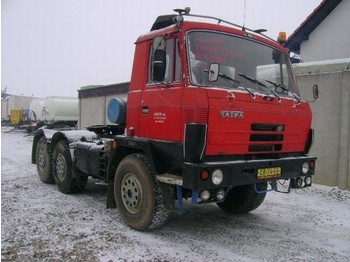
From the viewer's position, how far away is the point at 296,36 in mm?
15359

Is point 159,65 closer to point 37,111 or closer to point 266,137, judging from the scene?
point 266,137

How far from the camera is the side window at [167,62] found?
4630 mm

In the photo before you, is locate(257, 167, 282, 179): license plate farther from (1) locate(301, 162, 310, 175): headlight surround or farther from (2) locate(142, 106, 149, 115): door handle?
(2) locate(142, 106, 149, 115): door handle

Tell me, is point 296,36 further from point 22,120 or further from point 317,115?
point 22,120

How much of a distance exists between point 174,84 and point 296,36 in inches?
487

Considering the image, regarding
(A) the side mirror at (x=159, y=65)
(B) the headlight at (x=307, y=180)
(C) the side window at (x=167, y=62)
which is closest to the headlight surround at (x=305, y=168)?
(B) the headlight at (x=307, y=180)

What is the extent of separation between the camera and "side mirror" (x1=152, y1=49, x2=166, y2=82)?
4.68 metres

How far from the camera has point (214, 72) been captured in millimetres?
4273

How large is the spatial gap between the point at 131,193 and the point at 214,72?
2153 millimetres

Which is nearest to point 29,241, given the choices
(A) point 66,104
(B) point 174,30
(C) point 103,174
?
(C) point 103,174

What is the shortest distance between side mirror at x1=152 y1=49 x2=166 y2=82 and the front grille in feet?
4.39

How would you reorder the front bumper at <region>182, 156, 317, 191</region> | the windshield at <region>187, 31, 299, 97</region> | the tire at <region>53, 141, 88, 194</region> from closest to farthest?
the front bumper at <region>182, 156, 317, 191</region>
the windshield at <region>187, 31, 299, 97</region>
the tire at <region>53, 141, 88, 194</region>

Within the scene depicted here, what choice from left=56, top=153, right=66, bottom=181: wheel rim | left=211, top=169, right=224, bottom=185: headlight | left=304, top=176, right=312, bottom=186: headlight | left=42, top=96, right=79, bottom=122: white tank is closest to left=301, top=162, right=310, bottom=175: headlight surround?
left=304, top=176, right=312, bottom=186: headlight

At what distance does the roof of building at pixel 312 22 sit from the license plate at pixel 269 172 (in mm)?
11448
